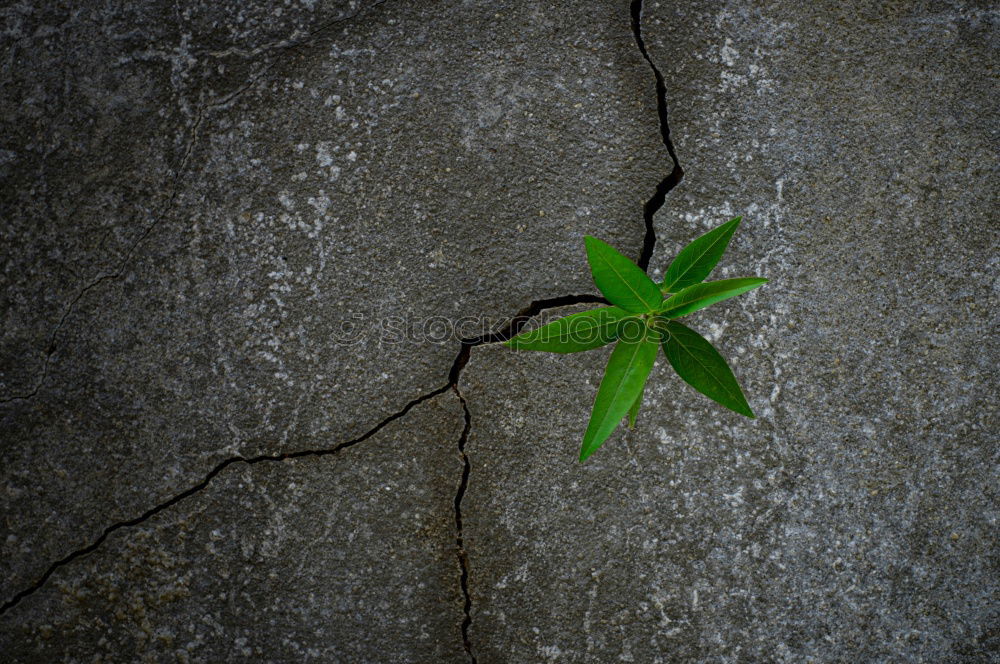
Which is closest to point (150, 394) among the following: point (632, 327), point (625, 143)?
point (632, 327)

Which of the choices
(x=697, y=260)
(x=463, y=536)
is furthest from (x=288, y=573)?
(x=697, y=260)

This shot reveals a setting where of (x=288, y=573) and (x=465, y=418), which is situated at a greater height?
(x=465, y=418)

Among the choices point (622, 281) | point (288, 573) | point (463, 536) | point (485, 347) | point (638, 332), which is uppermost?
point (622, 281)

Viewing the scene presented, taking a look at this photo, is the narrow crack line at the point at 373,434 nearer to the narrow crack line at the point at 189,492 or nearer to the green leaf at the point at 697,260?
the narrow crack line at the point at 189,492

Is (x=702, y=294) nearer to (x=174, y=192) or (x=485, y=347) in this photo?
(x=485, y=347)

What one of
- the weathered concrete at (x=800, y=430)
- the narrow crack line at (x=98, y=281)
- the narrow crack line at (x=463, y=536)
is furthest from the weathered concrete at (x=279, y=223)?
the weathered concrete at (x=800, y=430)
